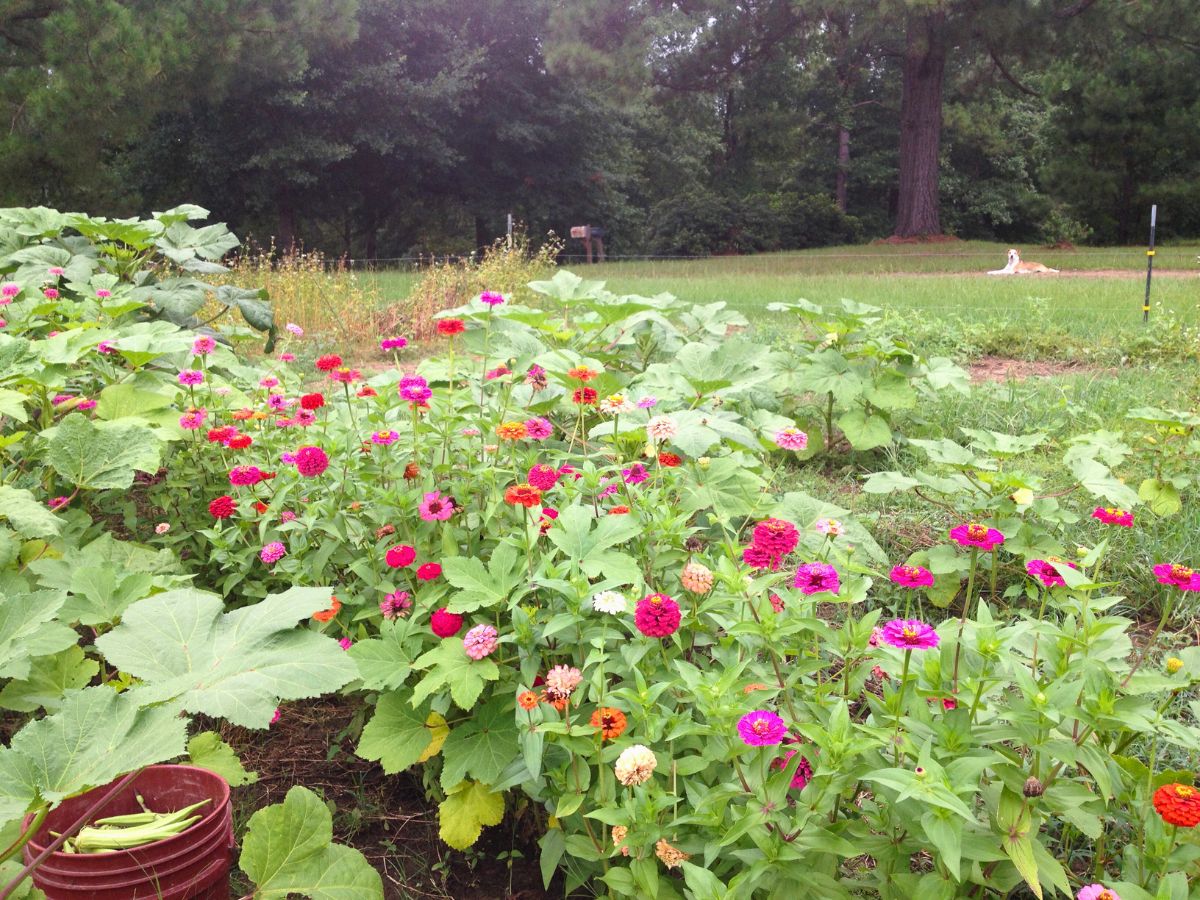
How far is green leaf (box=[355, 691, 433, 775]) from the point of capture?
1524 mm

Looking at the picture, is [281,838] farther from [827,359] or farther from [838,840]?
[827,359]

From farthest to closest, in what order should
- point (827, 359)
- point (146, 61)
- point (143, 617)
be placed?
point (146, 61) < point (827, 359) < point (143, 617)

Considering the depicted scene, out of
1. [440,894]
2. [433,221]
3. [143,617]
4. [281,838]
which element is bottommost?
[440,894]

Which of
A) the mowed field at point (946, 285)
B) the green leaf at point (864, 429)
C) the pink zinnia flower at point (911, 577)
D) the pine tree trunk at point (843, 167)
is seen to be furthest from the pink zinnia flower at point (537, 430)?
the pine tree trunk at point (843, 167)

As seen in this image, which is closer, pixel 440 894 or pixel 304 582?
pixel 440 894

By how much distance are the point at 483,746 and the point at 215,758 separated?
0.45 meters

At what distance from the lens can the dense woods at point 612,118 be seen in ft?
38.7

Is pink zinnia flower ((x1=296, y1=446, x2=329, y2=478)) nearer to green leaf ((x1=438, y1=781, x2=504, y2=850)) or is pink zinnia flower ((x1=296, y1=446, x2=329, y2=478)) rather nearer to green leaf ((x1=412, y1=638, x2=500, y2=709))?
green leaf ((x1=412, y1=638, x2=500, y2=709))

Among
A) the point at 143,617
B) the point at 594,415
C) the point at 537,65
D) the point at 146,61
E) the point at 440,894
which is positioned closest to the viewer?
the point at 143,617

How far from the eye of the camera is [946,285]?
8.62 m

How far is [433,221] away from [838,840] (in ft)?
86.3

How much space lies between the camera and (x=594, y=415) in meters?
2.49

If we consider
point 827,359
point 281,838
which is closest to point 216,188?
point 827,359

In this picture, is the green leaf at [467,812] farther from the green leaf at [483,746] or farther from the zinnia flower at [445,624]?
the zinnia flower at [445,624]
